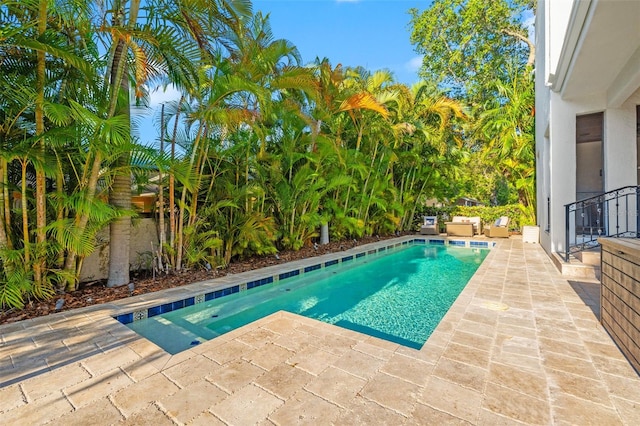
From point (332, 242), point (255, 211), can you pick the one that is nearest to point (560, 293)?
point (255, 211)

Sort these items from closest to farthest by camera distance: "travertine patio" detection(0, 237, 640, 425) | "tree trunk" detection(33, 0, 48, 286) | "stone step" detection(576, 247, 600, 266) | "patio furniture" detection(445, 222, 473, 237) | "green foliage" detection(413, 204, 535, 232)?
"travertine patio" detection(0, 237, 640, 425) → "tree trunk" detection(33, 0, 48, 286) → "stone step" detection(576, 247, 600, 266) → "patio furniture" detection(445, 222, 473, 237) → "green foliage" detection(413, 204, 535, 232)

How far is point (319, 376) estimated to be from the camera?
2.46 meters

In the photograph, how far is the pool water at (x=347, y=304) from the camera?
4109 millimetres

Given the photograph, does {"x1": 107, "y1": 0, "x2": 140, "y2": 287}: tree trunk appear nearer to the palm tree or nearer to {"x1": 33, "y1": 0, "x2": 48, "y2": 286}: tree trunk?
{"x1": 33, "y1": 0, "x2": 48, "y2": 286}: tree trunk

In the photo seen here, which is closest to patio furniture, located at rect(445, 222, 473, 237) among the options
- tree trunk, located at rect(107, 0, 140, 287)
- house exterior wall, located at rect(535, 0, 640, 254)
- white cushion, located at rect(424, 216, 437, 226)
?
white cushion, located at rect(424, 216, 437, 226)

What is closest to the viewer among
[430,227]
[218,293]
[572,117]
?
[218,293]

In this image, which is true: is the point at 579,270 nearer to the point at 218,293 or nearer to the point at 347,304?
the point at 347,304

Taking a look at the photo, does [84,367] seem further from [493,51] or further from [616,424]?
[493,51]

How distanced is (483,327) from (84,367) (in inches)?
155

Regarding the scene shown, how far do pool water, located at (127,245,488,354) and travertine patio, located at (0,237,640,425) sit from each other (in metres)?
0.71

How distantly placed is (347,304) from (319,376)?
311 centimetres

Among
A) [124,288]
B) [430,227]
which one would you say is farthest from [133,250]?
[430,227]

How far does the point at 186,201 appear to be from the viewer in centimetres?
623

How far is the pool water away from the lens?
4109 millimetres
